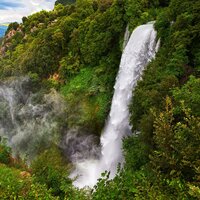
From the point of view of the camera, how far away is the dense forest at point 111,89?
772 centimetres

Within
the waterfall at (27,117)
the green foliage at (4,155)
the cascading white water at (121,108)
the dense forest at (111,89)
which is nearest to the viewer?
the dense forest at (111,89)

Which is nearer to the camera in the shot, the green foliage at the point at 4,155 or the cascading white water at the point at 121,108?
the green foliage at the point at 4,155

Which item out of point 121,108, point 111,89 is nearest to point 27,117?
point 111,89

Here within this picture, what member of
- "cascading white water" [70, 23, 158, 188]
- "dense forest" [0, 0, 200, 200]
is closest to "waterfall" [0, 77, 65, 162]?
"dense forest" [0, 0, 200, 200]

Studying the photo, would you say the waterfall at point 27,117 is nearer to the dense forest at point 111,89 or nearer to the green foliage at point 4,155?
the dense forest at point 111,89

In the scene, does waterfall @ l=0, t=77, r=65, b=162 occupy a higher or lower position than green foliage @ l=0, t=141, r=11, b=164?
higher

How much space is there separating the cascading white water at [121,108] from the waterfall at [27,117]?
12.0 feet

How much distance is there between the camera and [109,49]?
27.6 m

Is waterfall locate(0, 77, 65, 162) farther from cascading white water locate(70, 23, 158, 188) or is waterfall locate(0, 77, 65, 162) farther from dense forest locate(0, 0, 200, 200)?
cascading white water locate(70, 23, 158, 188)

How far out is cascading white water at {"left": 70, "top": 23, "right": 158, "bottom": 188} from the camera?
2034 cm

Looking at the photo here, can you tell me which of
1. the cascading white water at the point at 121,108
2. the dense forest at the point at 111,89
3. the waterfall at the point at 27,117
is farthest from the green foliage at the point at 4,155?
the waterfall at the point at 27,117

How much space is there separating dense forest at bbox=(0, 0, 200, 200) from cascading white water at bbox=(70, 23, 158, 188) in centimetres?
114

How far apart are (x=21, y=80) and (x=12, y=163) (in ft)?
51.2

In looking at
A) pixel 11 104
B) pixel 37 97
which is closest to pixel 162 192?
pixel 37 97
